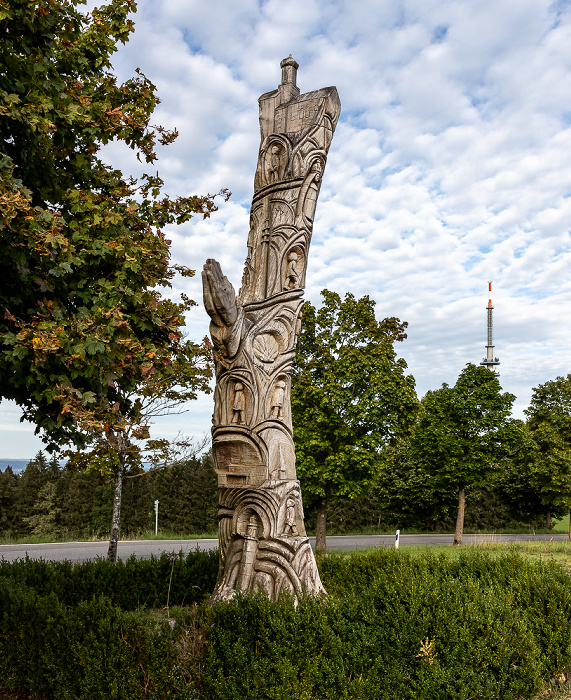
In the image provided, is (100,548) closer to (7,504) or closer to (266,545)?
(266,545)

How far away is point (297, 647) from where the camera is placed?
4887 millimetres

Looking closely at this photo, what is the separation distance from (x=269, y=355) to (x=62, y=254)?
292 centimetres

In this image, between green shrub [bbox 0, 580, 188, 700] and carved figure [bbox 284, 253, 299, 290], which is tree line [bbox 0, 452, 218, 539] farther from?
green shrub [bbox 0, 580, 188, 700]

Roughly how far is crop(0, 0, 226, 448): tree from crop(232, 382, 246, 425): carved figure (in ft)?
3.42

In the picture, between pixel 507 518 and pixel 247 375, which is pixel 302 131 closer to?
pixel 247 375

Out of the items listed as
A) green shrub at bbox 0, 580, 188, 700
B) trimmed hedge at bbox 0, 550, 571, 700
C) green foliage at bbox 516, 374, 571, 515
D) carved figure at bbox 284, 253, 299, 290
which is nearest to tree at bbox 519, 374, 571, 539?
green foliage at bbox 516, 374, 571, 515

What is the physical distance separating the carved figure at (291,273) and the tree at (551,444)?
65.1ft

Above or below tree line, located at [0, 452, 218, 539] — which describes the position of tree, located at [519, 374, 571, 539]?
above

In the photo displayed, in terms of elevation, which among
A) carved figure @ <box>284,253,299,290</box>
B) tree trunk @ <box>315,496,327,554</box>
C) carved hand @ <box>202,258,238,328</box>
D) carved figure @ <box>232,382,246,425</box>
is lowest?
tree trunk @ <box>315,496,327,554</box>

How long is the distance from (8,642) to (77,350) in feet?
10.2

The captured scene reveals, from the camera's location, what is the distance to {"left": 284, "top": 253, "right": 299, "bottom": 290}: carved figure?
758 centimetres

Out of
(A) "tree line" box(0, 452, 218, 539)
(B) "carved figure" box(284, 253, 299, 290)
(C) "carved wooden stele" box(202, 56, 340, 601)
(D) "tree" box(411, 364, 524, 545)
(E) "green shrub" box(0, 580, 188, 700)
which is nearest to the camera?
(E) "green shrub" box(0, 580, 188, 700)

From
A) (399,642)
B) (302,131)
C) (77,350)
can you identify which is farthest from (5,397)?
(302,131)

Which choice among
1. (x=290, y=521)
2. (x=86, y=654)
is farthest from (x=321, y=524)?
(x=86, y=654)
